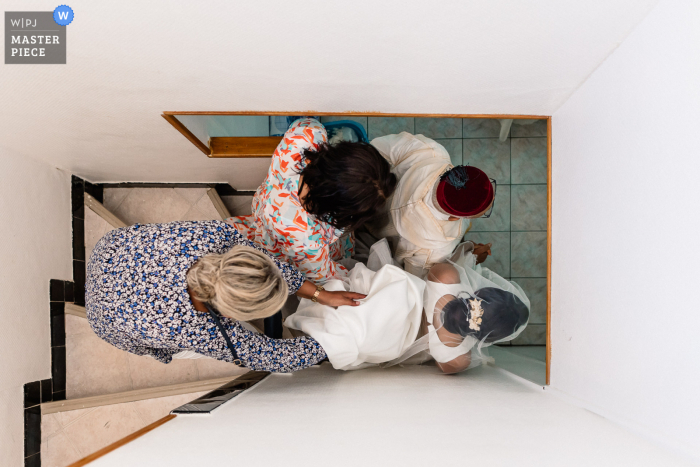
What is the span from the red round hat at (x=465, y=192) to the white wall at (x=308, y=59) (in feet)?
0.81

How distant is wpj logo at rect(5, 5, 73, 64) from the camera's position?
0.95m

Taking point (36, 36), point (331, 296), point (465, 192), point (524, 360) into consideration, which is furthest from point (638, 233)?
point (36, 36)

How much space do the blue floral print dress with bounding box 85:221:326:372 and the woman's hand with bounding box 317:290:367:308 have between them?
344mm

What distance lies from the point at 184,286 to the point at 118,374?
1522 millimetres

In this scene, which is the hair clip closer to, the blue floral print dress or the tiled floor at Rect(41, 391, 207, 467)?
the blue floral print dress

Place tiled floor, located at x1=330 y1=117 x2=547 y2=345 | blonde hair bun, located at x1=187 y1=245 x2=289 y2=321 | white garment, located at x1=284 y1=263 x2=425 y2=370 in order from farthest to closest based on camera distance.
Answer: tiled floor, located at x1=330 y1=117 x2=547 y2=345, white garment, located at x1=284 y1=263 x2=425 y2=370, blonde hair bun, located at x1=187 y1=245 x2=289 y2=321

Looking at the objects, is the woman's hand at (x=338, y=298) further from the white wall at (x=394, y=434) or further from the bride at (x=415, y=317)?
the white wall at (x=394, y=434)

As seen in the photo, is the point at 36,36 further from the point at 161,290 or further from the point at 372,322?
the point at 372,322

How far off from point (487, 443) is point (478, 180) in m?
0.92

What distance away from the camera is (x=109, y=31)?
1.01 m

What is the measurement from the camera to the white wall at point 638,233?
2.84 ft

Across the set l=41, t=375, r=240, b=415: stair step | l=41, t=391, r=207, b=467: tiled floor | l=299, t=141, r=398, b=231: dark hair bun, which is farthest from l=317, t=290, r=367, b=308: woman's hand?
l=41, t=391, r=207, b=467: tiled floor

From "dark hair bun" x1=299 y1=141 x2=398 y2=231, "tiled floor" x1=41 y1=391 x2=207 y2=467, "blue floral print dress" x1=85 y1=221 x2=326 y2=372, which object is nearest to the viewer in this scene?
"blue floral print dress" x1=85 y1=221 x2=326 y2=372

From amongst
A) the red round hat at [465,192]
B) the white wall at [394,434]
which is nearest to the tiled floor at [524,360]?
the white wall at [394,434]
